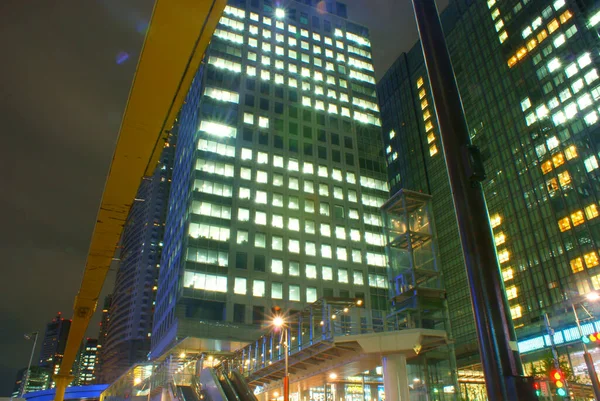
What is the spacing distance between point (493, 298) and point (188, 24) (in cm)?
962

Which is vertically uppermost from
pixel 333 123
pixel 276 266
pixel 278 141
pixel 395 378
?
pixel 333 123

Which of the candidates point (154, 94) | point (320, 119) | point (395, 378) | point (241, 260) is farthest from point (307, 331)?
point (320, 119)

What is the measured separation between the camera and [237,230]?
70250 millimetres

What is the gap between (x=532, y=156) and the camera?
9612 cm

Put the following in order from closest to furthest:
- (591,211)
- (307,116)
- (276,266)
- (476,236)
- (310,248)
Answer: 1. (476,236)
2. (276,266)
3. (310,248)
4. (591,211)
5. (307,116)

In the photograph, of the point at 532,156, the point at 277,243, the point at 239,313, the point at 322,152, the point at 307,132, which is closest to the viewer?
Answer: the point at 239,313

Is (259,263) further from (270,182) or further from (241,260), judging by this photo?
(270,182)

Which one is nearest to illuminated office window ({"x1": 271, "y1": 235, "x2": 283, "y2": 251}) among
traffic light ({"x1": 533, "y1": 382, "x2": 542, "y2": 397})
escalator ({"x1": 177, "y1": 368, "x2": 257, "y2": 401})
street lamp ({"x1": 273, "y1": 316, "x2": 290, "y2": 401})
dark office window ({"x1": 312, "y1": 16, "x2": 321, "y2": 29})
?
street lamp ({"x1": 273, "y1": 316, "x2": 290, "y2": 401})

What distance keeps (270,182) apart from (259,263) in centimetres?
1491

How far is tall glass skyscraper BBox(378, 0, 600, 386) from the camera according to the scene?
82812mm

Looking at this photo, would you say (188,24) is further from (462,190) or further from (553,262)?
(553,262)

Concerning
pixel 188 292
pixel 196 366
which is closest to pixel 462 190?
pixel 196 366

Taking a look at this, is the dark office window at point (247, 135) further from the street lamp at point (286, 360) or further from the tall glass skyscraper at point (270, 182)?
the street lamp at point (286, 360)


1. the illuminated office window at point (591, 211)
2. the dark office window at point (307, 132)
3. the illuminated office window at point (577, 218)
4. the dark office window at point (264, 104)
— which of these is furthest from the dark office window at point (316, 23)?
the illuminated office window at point (591, 211)
